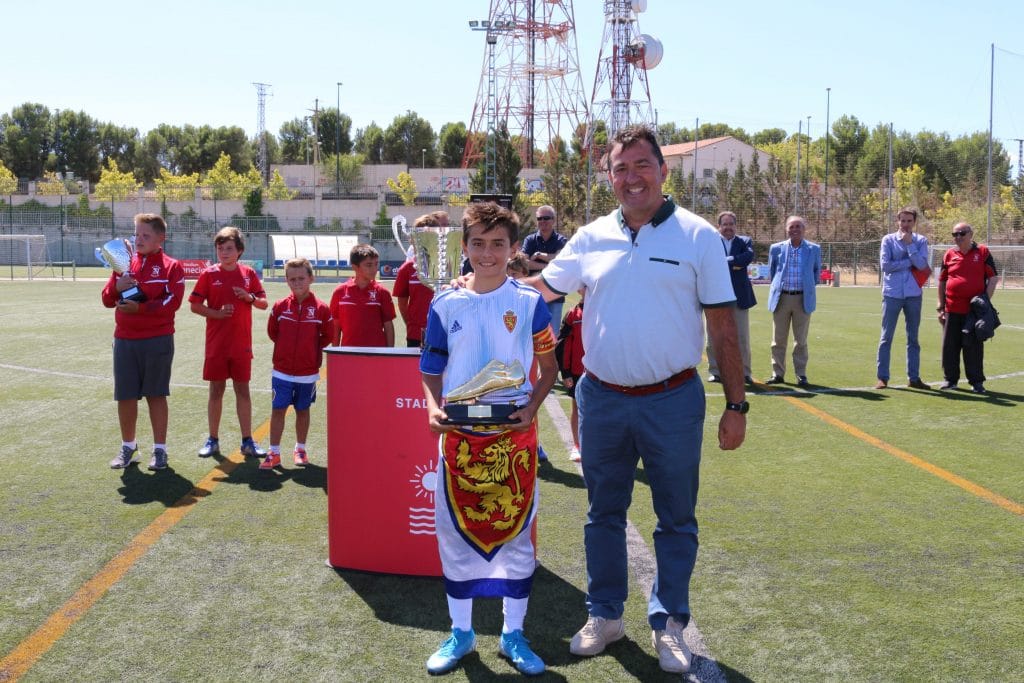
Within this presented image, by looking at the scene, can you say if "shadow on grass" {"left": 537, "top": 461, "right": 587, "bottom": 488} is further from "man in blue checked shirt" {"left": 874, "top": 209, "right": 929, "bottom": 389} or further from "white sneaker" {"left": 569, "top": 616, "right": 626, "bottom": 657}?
"man in blue checked shirt" {"left": 874, "top": 209, "right": 929, "bottom": 389}

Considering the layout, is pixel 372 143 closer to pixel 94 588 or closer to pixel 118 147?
pixel 118 147

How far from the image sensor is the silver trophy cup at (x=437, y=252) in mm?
4184

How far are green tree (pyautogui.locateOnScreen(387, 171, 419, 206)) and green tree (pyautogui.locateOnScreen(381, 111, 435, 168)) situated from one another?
29953mm

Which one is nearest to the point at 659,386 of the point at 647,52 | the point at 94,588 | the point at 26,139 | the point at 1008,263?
the point at 94,588

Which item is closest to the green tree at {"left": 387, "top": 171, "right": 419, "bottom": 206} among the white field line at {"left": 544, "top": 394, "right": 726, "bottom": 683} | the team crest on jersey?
the white field line at {"left": 544, "top": 394, "right": 726, "bottom": 683}

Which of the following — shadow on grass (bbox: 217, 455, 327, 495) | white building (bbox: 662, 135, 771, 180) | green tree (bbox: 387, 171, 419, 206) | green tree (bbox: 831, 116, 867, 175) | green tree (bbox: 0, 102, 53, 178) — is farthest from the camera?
green tree (bbox: 0, 102, 53, 178)

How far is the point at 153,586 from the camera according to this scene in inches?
171

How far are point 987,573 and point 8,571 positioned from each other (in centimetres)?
482

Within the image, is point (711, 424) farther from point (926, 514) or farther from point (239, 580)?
point (239, 580)

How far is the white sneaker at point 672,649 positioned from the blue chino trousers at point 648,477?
0.03 m

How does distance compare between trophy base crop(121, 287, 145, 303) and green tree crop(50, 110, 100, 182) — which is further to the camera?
green tree crop(50, 110, 100, 182)

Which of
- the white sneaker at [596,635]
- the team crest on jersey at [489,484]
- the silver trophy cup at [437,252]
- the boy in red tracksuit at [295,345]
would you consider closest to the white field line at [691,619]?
the white sneaker at [596,635]

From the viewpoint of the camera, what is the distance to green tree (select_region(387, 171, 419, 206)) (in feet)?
239

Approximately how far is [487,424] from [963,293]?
8595 mm
